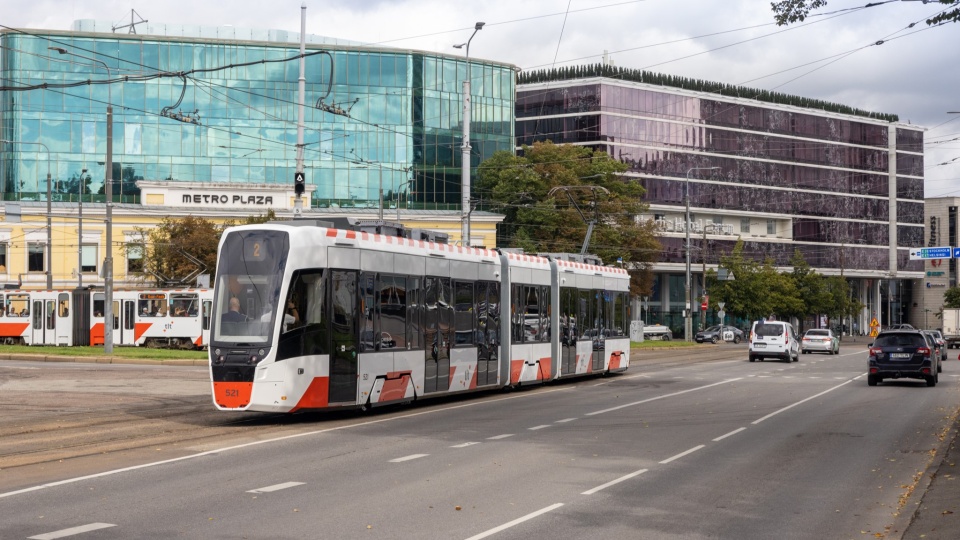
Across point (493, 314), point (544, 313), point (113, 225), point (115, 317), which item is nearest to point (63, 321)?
point (115, 317)

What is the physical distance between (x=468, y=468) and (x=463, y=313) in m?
10.6

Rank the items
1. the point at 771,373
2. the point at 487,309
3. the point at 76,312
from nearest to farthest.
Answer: the point at 487,309 < the point at 771,373 < the point at 76,312

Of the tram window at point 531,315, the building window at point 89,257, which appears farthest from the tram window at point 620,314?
the building window at point 89,257

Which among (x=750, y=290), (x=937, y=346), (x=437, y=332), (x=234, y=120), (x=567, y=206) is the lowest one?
(x=937, y=346)

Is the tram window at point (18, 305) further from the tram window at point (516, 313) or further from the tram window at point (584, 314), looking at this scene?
the tram window at point (516, 313)

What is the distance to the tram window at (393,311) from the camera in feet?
69.4

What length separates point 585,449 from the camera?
53.1 ft

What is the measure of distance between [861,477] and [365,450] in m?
6.30

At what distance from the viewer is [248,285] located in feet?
62.4

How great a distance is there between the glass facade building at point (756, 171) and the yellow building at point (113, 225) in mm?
30038

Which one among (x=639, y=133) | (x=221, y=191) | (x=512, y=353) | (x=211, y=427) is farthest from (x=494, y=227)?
(x=211, y=427)

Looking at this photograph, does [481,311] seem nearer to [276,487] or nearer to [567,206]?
[276,487]

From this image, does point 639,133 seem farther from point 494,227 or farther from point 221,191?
point 221,191

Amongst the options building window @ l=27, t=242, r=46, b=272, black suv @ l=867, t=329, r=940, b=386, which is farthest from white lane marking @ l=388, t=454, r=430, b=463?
building window @ l=27, t=242, r=46, b=272
